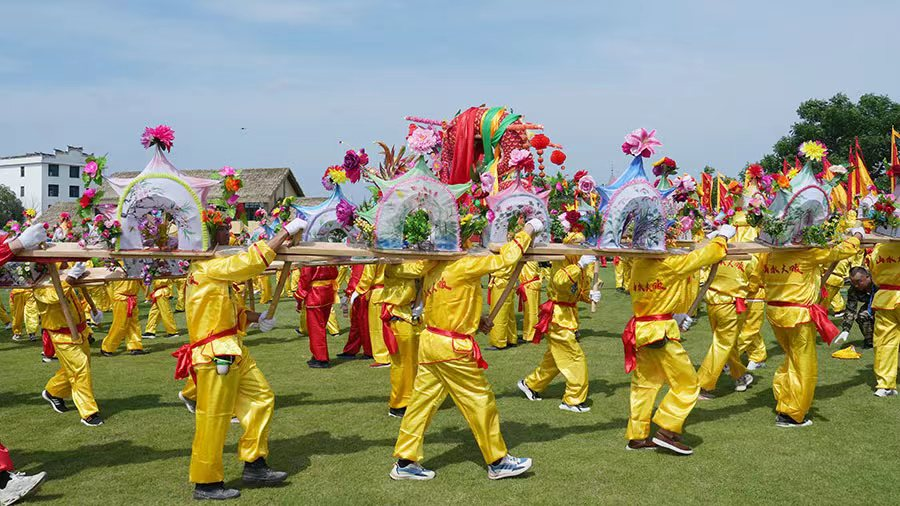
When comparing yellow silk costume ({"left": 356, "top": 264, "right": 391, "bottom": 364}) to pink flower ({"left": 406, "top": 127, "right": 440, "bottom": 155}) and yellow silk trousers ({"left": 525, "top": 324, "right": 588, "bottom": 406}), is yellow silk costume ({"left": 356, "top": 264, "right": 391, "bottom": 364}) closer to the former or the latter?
yellow silk trousers ({"left": 525, "top": 324, "right": 588, "bottom": 406})

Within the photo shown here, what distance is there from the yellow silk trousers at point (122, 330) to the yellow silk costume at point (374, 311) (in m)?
4.59

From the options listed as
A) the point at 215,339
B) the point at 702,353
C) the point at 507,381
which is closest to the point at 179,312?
the point at 507,381

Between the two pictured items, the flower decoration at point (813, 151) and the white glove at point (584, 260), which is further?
the white glove at point (584, 260)

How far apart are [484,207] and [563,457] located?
2471 millimetres

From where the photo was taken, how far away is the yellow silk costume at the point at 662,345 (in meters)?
6.96

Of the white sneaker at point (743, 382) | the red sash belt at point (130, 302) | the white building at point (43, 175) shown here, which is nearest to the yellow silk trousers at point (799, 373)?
the white sneaker at point (743, 382)

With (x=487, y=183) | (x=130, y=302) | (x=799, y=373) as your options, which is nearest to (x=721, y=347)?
(x=799, y=373)

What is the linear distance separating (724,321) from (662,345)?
8.94ft

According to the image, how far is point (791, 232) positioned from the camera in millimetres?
7691

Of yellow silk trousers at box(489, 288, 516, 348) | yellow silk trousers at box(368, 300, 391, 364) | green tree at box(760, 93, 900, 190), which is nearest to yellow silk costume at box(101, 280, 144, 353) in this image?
yellow silk trousers at box(368, 300, 391, 364)

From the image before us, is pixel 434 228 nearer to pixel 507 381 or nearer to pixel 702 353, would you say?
pixel 507 381

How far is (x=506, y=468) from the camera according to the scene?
21.0 ft

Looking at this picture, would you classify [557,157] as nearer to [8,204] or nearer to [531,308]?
[531,308]

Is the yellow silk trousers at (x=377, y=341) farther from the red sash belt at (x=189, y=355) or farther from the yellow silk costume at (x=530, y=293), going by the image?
the red sash belt at (x=189, y=355)
